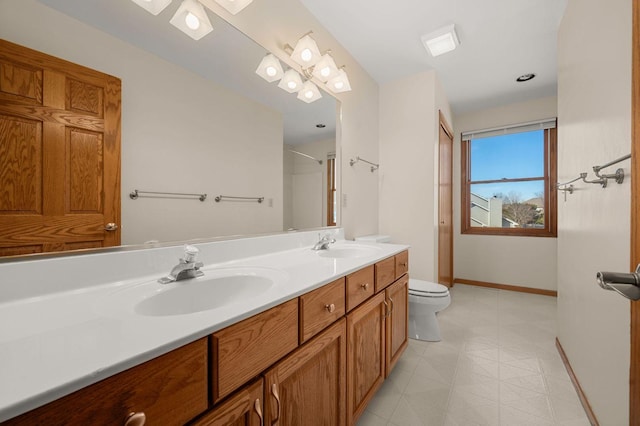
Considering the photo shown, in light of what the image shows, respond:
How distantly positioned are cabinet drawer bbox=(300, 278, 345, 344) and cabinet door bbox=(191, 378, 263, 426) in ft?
0.64

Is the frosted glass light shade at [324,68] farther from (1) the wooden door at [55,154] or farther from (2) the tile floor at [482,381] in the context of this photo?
(2) the tile floor at [482,381]

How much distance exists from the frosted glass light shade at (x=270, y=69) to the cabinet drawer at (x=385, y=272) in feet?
3.76

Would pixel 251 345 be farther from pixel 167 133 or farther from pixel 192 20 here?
pixel 192 20

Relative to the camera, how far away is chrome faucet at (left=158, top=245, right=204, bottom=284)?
82 centimetres

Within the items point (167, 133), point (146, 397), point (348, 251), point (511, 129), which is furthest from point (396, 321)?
point (511, 129)

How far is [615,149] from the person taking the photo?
1.01 m

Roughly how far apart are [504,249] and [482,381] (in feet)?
7.44

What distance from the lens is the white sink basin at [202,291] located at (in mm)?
713

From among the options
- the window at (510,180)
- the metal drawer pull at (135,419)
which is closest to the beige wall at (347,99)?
the metal drawer pull at (135,419)

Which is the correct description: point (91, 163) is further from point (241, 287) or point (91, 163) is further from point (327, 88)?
point (327, 88)

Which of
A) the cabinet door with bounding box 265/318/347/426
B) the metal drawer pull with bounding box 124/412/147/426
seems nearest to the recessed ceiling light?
the cabinet door with bounding box 265/318/347/426

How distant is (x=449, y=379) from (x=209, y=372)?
61.9 inches

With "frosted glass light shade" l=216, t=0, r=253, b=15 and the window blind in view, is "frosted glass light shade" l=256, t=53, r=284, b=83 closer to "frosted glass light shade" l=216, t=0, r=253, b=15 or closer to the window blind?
"frosted glass light shade" l=216, t=0, r=253, b=15

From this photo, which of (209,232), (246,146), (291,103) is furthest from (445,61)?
(209,232)
